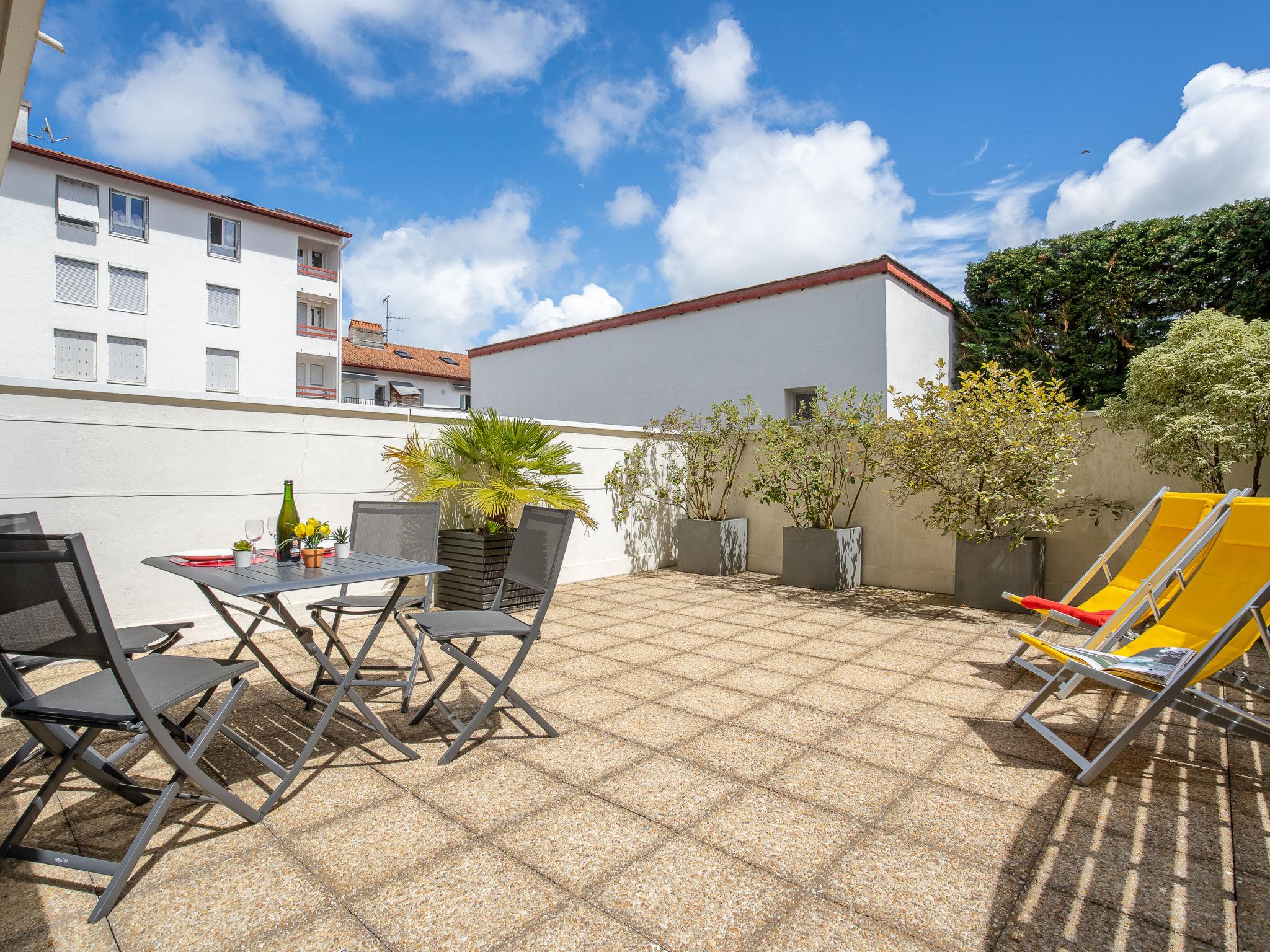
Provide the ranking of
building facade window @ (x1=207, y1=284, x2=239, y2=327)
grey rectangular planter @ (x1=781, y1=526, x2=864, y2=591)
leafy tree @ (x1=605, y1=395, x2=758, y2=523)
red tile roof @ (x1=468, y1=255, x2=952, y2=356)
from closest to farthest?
grey rectangular planter @ (x1=781, y1=526, x2=864, y2=591), leafy tree @ (x1=605, y1=395, x2=758, y2=523), red tile roof @ (x1=468, y1=255, x2=952, y2=356), building facade window @ (x1=207, y1=284, x2=239, y2=327)

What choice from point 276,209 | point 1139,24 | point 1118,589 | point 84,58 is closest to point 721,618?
point 1118,589

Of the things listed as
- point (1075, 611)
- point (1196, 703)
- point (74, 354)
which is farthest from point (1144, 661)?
point (74, 354)

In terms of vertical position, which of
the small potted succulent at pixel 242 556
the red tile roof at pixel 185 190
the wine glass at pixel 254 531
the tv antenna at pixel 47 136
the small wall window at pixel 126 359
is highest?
the tv antenna at pixel 47 136

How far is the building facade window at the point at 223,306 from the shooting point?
A: 78.0 feet

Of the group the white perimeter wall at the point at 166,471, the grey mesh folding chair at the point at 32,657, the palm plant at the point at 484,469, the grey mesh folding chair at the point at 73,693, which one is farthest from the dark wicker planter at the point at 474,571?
the grey mesh folding chair at the point at 73,693

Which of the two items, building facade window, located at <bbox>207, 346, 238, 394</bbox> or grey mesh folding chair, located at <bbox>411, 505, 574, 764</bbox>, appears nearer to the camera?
grey mesh folding chair, located at <bbox>411, 505, 574, 764</bbox>

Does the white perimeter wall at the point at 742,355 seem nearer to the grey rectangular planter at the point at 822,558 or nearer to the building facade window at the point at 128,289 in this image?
the grey rectangular planter at the point at 822,558

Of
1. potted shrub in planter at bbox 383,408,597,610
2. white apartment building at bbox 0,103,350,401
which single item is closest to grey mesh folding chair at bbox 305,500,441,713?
potted shrub in planter at bbox 383,408,597,610

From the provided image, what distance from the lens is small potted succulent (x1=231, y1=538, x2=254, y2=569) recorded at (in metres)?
2.76

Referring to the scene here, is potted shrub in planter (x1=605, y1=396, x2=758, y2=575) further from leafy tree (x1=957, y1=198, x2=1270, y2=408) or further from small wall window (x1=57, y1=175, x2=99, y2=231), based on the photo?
small wall window (x1=57, y1=175, x2=99, y2=231)

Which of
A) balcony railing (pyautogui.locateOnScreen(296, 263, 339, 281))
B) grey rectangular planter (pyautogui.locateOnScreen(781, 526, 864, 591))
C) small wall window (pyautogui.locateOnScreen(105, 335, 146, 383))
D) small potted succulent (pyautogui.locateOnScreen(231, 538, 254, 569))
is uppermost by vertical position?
balcony railing (pyautogui.locateOnScreen(296, 263, 339, 281))

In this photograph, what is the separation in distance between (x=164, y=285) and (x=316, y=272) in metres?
5.49

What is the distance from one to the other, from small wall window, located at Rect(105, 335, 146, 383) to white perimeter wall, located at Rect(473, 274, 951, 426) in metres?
15.1

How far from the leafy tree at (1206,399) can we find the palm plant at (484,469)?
4.59m
